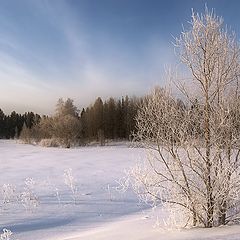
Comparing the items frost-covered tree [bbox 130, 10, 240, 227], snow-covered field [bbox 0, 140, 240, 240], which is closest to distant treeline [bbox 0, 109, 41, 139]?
snow-covered field [bbox 0, 140, 240, 240]

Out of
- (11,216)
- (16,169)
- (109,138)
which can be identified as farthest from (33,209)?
(109,138)

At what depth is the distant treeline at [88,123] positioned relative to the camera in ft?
190

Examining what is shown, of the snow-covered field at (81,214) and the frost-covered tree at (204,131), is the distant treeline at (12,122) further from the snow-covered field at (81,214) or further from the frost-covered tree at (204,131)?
the frost-covered tree at (204,131)

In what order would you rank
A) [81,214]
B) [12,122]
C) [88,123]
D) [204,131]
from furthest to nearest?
[12,122] < [88,123] < [81,214] < [204,131]

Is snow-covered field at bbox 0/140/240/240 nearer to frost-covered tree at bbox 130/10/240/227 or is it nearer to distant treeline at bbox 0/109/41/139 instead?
frost-covered tree at bbox 130/10/240/227

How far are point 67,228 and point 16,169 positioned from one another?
45.1ft

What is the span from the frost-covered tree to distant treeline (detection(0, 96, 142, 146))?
45332 millimetres

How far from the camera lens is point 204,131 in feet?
30.9

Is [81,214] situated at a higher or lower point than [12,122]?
lower

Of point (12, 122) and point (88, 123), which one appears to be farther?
point (12, 122)

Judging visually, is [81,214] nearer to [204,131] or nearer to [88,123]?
[204,131]

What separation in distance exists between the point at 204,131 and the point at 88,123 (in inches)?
2415

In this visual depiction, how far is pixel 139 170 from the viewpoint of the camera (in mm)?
9656

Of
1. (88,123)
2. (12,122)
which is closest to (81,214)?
(88,123)
